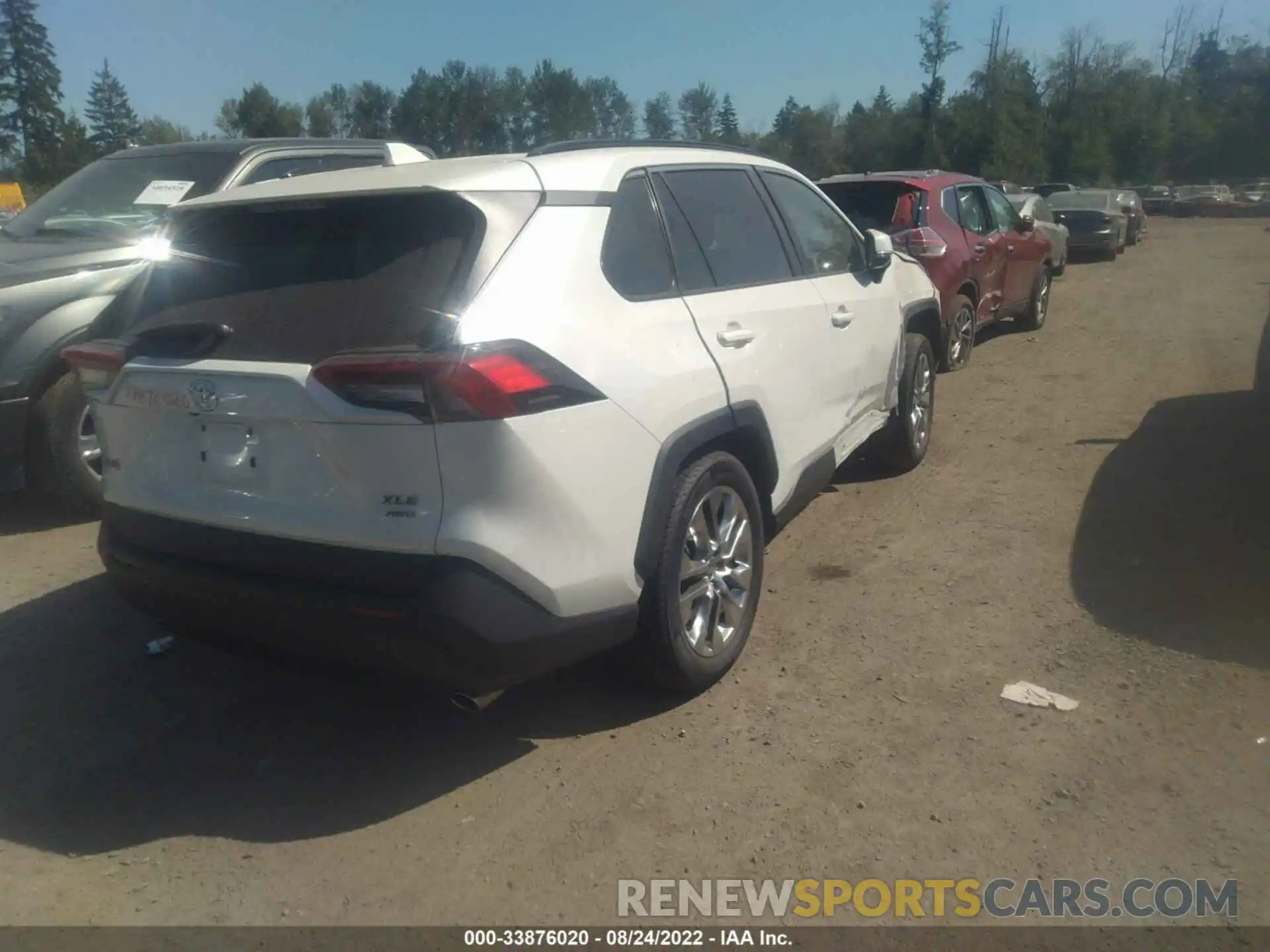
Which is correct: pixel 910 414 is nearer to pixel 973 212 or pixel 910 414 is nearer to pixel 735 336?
pixel 735 336

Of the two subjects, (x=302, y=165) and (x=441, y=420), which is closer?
(x=441, y=420)

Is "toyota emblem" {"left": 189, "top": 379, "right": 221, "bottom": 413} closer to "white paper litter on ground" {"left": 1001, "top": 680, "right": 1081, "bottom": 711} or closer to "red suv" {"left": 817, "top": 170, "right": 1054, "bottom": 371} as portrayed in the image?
"white paper litter on ground" {"left": 1001, "top": 680, "right": 1081, "bottom": 711}

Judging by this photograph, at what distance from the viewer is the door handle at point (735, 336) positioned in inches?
154

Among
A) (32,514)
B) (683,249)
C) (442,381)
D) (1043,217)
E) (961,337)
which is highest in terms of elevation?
(683,249)

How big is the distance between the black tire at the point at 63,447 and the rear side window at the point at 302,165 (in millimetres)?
1642

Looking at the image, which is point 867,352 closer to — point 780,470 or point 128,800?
point 780,470

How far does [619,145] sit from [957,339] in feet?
20.2

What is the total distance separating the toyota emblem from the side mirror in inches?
139

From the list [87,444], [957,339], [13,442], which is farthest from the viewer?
[957,339]

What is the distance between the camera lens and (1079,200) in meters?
22.2

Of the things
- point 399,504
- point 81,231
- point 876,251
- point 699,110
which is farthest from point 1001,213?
point 699,110

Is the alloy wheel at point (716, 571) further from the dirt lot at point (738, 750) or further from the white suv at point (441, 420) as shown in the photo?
the dirt lot at point (738, 750)

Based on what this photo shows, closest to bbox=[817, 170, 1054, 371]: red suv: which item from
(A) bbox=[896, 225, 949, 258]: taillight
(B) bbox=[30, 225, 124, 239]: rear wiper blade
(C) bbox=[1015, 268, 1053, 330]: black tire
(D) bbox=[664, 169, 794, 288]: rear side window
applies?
(A) bbox=[896, 225, 949, 258]: taillight

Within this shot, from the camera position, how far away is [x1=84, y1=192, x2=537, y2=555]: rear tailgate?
9.71 ft
